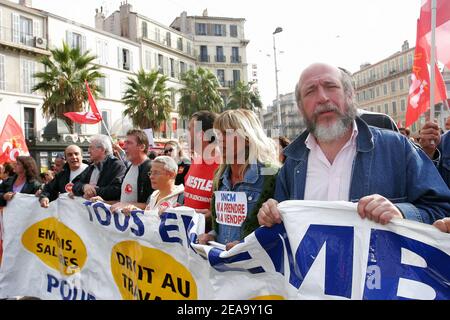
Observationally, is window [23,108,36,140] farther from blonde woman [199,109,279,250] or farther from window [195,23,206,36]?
window [195,23,206,36]

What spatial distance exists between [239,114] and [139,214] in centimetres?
123

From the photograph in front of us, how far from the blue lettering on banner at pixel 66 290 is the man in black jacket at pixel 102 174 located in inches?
37.9

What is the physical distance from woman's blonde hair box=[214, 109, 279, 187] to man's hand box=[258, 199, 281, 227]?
2.15ft

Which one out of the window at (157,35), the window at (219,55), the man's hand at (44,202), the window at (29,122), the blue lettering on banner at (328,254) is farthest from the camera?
the window at (219,55)

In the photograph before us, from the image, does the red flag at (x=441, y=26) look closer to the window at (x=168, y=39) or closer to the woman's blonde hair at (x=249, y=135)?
the woman's blonde hair at (x=249, y=135)

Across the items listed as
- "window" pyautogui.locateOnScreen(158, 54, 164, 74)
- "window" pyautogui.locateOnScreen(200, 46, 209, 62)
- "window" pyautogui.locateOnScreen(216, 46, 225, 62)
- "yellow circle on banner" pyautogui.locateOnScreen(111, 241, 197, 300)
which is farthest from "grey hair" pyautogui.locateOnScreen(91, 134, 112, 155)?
"window" pyautogui.locateOnScreen(216, 46, 225, 62)

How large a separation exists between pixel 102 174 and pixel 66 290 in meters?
1.38

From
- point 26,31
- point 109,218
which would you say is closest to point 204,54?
point 26,31

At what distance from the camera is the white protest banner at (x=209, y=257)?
1.88 meters

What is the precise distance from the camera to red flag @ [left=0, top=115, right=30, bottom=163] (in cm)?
905

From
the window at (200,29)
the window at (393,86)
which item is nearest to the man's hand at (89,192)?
the window at (200,29)

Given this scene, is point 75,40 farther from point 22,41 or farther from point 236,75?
point 236,75

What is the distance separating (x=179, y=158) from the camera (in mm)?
A: 7156

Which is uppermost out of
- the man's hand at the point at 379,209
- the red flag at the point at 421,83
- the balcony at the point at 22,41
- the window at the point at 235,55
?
the window at the point at 235,55
